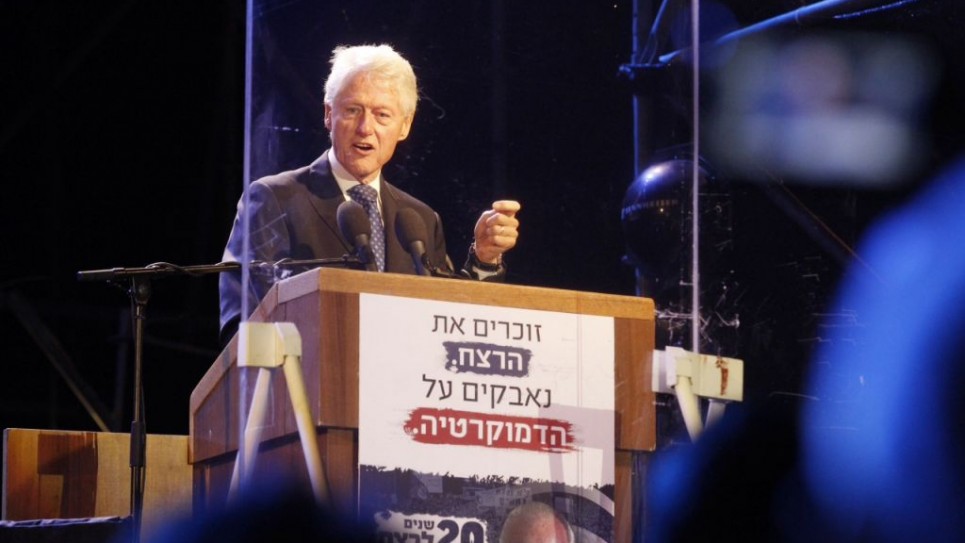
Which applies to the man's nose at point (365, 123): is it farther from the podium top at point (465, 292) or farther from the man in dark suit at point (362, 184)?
the podium top at point (465, 292)

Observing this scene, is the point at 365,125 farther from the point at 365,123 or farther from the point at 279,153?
the point at 279,153

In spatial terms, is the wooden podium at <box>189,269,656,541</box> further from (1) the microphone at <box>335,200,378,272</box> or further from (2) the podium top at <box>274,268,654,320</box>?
(1) the microphone at <box>335,200,378,272</box>

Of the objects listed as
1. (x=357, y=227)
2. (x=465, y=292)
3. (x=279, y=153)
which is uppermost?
(x=279, y=153)

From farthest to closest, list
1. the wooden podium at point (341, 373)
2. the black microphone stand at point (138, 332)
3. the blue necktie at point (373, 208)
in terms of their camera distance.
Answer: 1. the black microphone stand at point (138, 332)
2. the blue necktie at point (373, 208)
3. the wooden podium at point (341, 373)

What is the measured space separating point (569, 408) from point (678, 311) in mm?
312

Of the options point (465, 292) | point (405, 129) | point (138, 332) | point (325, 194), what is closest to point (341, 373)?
point (465, 292)

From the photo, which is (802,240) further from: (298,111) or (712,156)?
(298,111)

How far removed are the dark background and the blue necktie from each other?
0.15 feet

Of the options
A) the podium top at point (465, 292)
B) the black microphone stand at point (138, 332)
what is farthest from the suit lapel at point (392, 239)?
the black microphone stand at point (138, 332)

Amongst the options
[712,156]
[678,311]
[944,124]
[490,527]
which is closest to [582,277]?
[678,311]

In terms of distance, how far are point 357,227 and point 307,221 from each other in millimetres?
83

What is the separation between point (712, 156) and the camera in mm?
3863

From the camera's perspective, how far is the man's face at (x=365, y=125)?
209 centimetres

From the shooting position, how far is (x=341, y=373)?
1.88m
